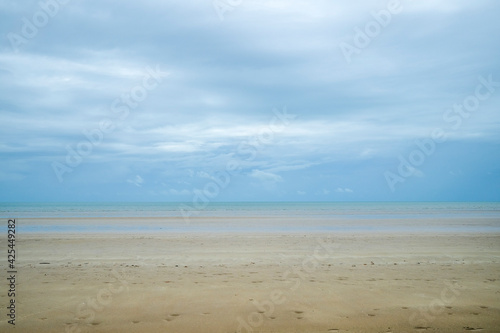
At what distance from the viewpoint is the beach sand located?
9034mm

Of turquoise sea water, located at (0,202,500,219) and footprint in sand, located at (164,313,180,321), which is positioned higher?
turquoise sea water, located at (0,202,500,219)

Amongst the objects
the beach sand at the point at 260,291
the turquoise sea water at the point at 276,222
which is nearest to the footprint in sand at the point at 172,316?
the beach sand at the point at 260,291

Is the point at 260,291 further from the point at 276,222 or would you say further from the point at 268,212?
the point at 268,212

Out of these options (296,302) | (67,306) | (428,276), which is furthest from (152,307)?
→ (428,276)

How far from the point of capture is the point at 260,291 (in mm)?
11789

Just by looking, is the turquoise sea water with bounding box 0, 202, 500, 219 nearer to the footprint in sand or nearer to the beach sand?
the beach sand

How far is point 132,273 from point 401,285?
10.1 metres

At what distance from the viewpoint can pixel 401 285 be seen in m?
12.6

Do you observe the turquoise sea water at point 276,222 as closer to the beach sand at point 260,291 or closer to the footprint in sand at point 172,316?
the beach sand at point 260,291

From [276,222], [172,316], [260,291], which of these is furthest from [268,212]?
[172,316]

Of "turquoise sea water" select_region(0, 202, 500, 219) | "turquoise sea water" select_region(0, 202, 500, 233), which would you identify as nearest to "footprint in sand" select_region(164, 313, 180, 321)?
"turquoise sea water" select_region(0, 202, 500, 233)

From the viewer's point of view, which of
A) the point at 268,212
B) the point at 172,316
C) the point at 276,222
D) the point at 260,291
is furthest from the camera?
the point at 268,212

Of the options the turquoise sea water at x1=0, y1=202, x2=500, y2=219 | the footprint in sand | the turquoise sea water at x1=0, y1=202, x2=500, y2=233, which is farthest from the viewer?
the turquoise sea water at x1=0, y1=202, x2=500, y2=219

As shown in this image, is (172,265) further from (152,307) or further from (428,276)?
(428,276)
